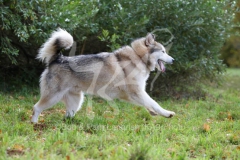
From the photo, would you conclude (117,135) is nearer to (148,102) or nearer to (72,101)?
(148,102)

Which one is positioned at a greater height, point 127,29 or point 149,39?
point 149,39

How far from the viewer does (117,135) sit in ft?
15.3

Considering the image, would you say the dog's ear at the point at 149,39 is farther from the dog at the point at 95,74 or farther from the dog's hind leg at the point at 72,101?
the dog's hind leg at the point at 72,101

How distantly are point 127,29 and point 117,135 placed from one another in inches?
169

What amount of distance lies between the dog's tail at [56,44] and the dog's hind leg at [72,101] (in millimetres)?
660

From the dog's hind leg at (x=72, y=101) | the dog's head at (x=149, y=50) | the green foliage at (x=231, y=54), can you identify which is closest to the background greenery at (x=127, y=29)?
the dog's head at (x=149, y=50)

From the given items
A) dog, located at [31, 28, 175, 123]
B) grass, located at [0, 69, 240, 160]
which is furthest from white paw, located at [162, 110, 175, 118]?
grass, located at [0, 69, 240, 160]

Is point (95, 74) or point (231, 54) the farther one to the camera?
point (231, 54)

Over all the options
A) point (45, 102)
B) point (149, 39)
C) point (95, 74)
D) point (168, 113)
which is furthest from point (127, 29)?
point (45, 102)

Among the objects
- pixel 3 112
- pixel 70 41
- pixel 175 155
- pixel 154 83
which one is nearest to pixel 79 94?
pixel 70 41

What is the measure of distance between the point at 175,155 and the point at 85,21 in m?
4.82

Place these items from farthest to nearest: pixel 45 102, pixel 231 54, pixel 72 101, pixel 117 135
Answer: pixel 231 54 → pixel 72 101 → pixel 45 102 → pixel 117 135

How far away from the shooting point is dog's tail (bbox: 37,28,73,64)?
222 inches

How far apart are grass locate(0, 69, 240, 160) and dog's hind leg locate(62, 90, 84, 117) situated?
0.24m
